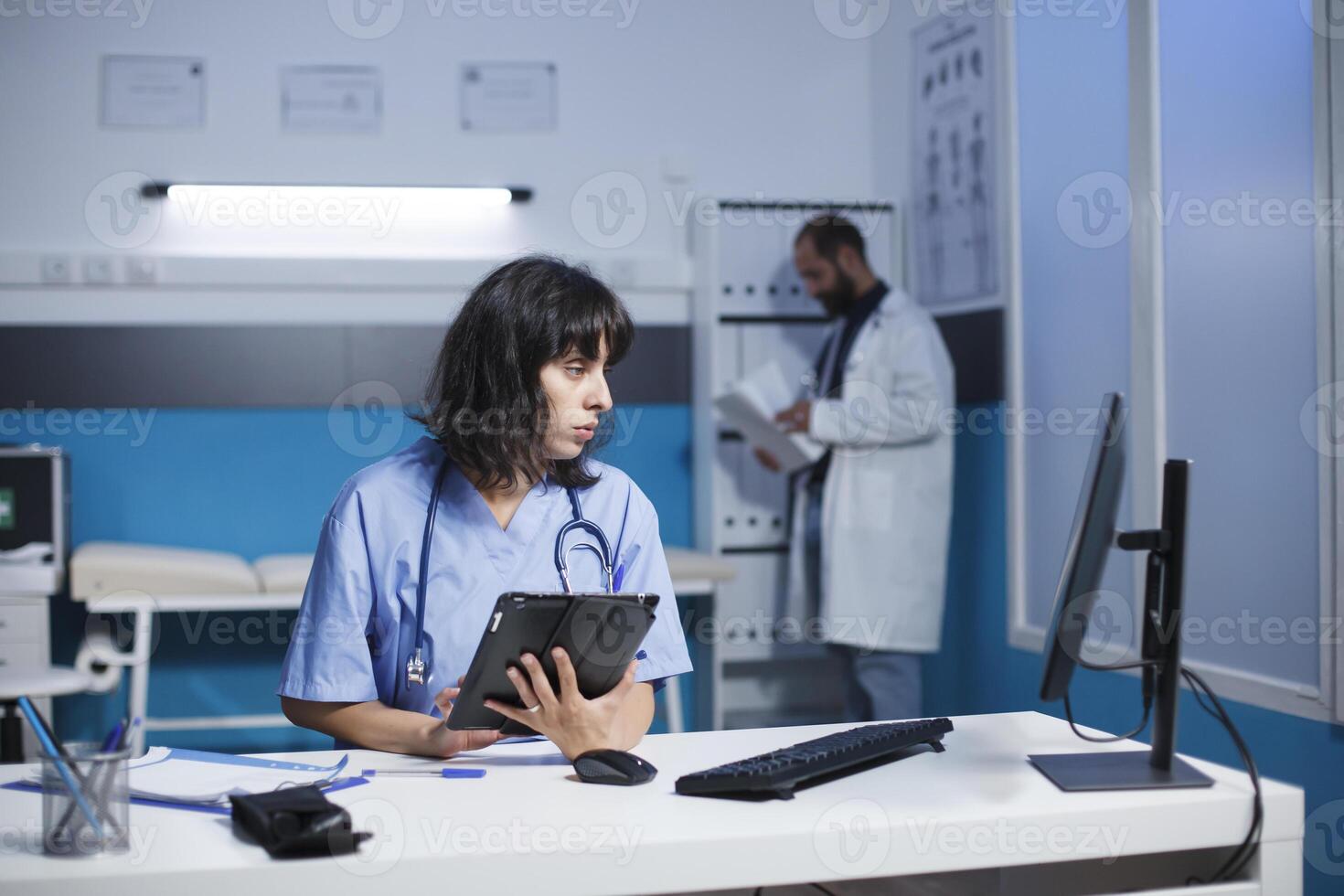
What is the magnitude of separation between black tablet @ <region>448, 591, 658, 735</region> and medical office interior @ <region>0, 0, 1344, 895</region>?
1.62 m

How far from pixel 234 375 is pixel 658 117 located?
5.09 ft

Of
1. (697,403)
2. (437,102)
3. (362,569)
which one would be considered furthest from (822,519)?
(362,569)

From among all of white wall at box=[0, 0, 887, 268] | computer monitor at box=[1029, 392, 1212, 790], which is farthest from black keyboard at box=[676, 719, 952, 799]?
white wall at box=[0, 0, 887, 268]

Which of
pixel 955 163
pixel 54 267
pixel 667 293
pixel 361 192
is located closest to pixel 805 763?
pixel 955 163

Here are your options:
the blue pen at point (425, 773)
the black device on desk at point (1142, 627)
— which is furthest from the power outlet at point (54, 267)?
the black device on desk at point (1142, 627)

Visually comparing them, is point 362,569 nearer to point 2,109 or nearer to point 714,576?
point 714,576

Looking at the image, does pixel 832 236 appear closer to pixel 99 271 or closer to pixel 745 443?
pixel 745 443

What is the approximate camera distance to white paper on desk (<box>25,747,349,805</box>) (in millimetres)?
1085

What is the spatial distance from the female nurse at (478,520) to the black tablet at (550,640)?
0.49 ft

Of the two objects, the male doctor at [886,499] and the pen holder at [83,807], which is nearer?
the pen holder at [83,807]

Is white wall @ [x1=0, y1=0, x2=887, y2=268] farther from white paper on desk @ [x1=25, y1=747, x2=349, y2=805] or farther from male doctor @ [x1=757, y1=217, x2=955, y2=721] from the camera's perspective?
white paper on desk @ [x1=25, y1=747, x2=349, y2=805]

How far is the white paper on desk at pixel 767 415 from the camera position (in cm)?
321

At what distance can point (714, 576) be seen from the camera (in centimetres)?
332

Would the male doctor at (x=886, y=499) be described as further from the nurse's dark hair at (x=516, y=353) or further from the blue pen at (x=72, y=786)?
the blue pen at (x=72, y=786)
